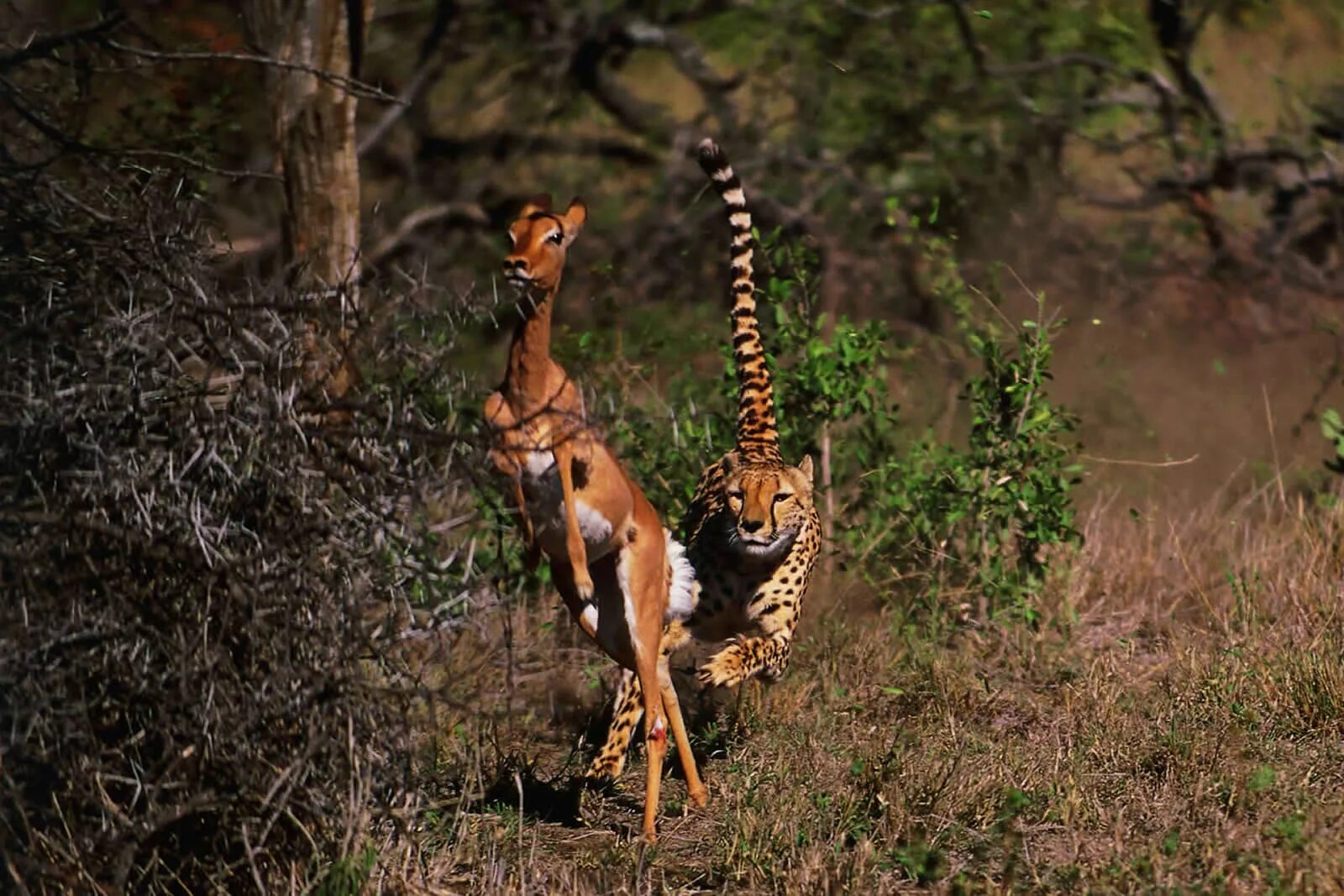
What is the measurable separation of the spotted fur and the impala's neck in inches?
46.6

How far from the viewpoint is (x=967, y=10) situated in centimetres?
1042

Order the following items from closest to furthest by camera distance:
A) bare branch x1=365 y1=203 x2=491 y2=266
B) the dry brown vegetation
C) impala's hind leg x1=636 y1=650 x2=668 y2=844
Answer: the dry brown vegetation, impala's hind leg x1=636 y1=650 x2=668 y2=844, bare branch x1=365 y1=203 x2=491 y2=266

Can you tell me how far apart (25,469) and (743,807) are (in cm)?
211

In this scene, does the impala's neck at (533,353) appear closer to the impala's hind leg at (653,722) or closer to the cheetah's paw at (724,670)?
the impala's hind leg at (653,722)

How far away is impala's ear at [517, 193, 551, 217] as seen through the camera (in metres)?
4.97

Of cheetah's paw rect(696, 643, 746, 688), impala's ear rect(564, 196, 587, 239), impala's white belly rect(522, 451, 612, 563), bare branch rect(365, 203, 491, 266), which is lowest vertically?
bare branch rect(365, 203, 491, 266)

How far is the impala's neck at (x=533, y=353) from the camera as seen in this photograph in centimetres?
486

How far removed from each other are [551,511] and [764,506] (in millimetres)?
1182

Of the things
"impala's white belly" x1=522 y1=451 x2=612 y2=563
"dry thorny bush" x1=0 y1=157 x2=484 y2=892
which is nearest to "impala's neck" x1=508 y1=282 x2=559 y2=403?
"impala's white belly" x1=522 y1=451 x2=612 y2=563

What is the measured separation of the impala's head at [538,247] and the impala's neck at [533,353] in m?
0.06

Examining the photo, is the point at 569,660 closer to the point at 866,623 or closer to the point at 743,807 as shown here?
the point at 866,623

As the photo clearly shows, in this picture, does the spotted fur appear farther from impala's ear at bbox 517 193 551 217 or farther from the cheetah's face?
impala's ear at bbox 517 193 551 217

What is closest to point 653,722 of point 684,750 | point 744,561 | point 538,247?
point 684,750

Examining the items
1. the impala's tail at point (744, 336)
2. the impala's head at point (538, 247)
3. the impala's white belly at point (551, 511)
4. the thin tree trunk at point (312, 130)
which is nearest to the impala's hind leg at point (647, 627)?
the impala's white belly at point (551, 511)
